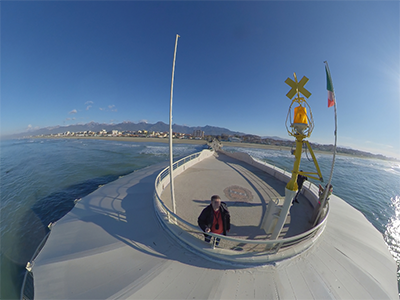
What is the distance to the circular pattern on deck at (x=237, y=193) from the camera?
722 cm

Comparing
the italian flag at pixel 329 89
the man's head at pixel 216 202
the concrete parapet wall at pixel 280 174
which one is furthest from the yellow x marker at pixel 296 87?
the concrete parapet wall at pixel 280 174

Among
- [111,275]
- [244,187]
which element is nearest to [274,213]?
[244,187]

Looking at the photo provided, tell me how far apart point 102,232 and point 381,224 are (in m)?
19.8

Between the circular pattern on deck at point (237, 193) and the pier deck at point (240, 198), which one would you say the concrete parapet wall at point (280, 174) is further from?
the circular pattern on deck at point (237, 193)

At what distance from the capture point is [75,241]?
443 centimetres

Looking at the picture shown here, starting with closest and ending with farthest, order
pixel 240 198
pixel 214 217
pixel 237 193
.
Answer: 1. pixel 214 217
2. pixel 240 198
3. pixel 237 193

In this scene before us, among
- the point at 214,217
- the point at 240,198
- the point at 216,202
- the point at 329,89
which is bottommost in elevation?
the point at 240,198

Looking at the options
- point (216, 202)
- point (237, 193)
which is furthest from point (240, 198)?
point (216, 202)

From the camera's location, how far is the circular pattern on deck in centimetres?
722

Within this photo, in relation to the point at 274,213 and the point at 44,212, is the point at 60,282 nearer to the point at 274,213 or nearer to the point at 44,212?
the point at 274,213

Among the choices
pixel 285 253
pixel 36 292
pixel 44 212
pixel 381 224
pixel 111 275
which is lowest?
pixel 381 224

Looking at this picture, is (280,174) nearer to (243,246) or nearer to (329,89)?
(329,89)

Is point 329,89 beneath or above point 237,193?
above

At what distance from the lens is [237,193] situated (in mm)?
7785
